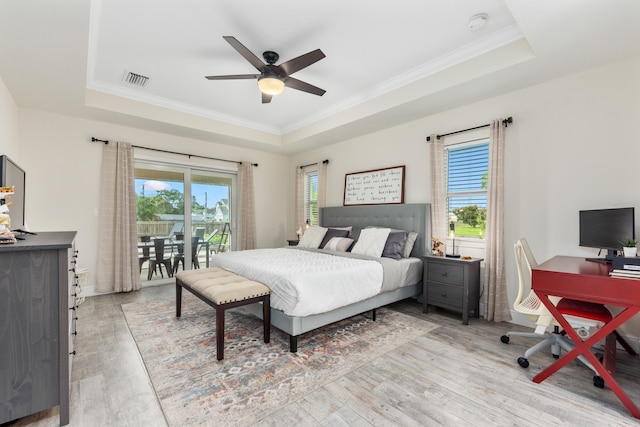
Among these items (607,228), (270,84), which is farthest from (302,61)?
(607,228)

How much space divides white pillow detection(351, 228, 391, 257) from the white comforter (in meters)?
0.49

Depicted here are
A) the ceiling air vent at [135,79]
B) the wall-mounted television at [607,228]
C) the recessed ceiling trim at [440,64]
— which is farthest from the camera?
the ceiling air vent at [135,79]

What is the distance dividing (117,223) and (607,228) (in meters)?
5.77

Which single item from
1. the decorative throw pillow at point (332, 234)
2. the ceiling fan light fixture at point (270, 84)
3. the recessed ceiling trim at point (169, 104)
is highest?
the recessed ceiling trim at point (169, 104)

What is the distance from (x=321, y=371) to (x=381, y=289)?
1259 millimetres

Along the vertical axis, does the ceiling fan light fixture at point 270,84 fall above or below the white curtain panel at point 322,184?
above

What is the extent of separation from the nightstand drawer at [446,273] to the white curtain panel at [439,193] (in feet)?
1.56

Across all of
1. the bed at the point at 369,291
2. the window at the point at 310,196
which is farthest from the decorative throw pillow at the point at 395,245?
the window at the point at 310,196

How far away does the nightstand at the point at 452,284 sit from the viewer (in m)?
3.15

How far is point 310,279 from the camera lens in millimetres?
2510

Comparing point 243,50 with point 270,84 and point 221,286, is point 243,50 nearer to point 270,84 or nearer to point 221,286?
point 270,84

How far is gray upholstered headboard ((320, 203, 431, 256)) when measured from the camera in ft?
12.7

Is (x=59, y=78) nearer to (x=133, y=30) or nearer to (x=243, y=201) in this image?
(x=133, y=30)

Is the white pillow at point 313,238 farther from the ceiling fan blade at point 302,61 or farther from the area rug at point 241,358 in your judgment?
the ceiling fan blade at point 302,61
